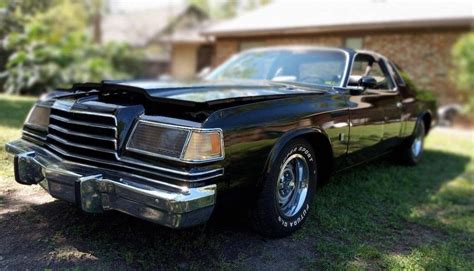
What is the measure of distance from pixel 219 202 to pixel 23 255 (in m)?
1.32

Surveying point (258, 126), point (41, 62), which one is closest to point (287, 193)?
point (258, 126)

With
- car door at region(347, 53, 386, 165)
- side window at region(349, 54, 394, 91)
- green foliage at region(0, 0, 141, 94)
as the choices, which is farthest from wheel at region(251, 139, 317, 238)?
green foliage at region(0, 0, 141, 94)

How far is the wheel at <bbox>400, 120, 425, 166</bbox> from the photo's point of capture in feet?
20.1

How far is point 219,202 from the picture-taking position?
112 inches

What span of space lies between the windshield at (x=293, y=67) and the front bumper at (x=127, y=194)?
236 centimetres

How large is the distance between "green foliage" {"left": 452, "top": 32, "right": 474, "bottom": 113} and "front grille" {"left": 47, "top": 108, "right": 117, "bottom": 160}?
1107 cm

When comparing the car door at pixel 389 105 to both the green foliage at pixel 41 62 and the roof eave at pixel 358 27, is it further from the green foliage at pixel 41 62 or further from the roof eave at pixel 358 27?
the green foliage at pixel 41 62

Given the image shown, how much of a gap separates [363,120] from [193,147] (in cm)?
233

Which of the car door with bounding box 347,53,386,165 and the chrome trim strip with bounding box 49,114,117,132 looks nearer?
the chrome trim strip with bounding box 49,114,117,132

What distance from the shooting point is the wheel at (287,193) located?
3.21 m

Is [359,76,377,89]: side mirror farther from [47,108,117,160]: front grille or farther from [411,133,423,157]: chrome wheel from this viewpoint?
[47,108,117,160]: front grille

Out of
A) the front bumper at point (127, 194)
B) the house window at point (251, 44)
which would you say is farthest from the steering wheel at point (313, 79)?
the house window at point (251, 44)

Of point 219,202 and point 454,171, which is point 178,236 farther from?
point 454,171

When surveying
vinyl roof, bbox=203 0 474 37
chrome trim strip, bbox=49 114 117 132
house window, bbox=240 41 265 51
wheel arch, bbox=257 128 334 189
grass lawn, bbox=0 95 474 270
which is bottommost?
grass lawn, bbox=0 95 474 270
